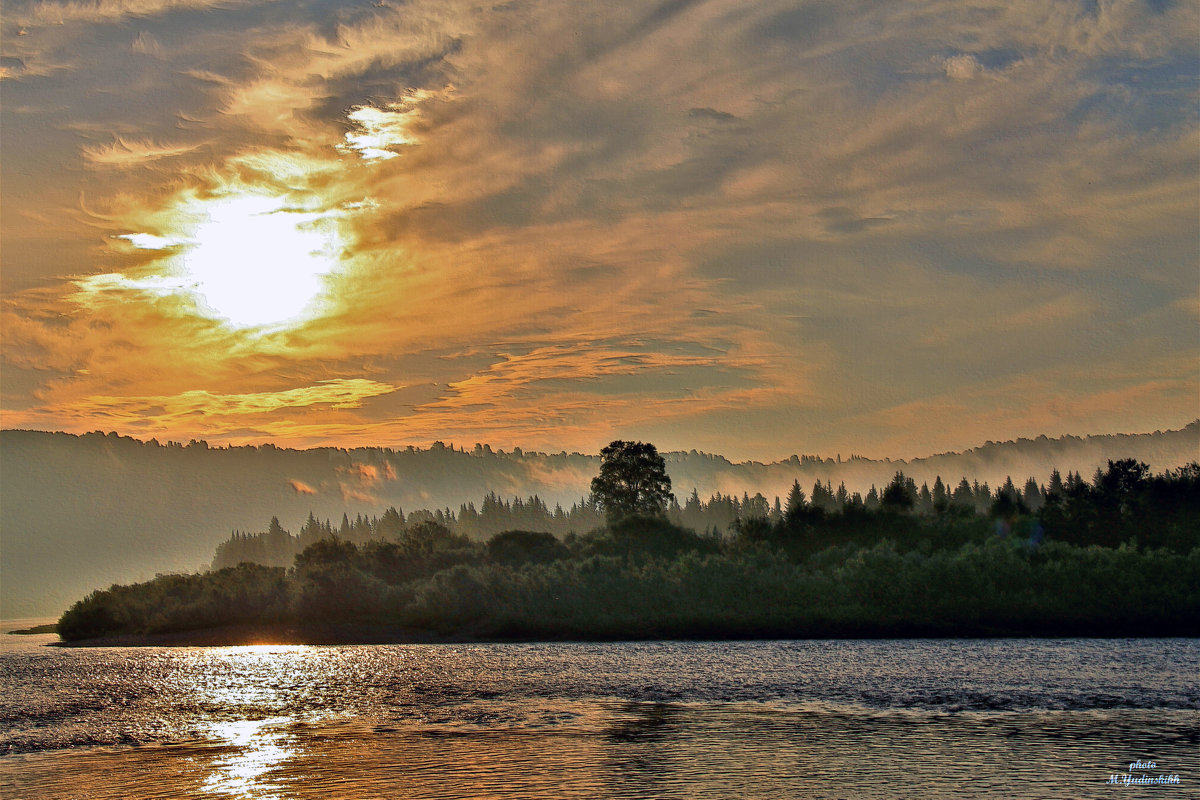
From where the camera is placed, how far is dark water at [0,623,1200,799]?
40.1 m

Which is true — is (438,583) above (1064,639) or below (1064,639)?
above

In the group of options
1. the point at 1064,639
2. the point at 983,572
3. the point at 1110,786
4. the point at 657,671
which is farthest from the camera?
the point at 983,572

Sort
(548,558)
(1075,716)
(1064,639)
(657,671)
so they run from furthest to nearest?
(548,558) → (1064,639) → (657,671) → (1075,716)

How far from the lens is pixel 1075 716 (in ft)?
187

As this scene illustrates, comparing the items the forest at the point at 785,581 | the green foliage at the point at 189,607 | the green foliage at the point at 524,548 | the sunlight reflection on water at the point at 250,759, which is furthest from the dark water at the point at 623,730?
the green foliage at the point at 524,548

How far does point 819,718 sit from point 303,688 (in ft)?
146

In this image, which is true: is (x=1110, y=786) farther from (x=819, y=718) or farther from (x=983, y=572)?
(x=983, y=572)

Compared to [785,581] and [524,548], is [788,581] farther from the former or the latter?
[524,548]

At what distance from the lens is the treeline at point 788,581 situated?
494ft

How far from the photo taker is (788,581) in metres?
164

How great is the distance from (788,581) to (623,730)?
114m

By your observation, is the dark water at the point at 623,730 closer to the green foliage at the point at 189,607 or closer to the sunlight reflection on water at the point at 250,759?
the sunlight reflection on water at the point at 250,759

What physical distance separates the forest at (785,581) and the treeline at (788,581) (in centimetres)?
28

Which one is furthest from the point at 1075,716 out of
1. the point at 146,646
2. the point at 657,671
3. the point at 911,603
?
the point at 146,646
